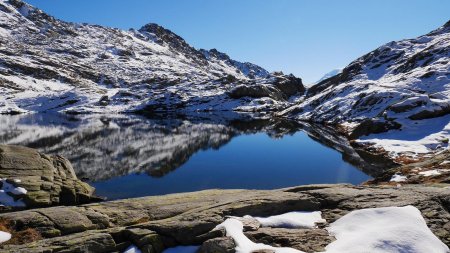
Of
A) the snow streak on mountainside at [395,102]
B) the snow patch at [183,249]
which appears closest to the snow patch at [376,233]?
the snow patch at [183,249]

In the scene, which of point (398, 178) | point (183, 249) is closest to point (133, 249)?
point (183, 249)

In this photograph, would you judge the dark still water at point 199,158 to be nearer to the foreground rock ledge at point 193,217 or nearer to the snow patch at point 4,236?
the foreground rock ledge at point 193,217

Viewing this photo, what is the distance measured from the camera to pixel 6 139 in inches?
3027

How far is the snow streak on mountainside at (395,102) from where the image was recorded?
6326cm

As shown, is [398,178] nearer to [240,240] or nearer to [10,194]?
[240,240]

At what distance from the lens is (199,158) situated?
60719 millimetres

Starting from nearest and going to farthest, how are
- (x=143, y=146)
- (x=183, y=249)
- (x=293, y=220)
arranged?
(x=183, y=249) < (x=293, y=220) < (x=143, y=146)

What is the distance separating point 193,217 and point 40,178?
68.5 feet

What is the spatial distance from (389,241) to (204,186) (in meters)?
29.6

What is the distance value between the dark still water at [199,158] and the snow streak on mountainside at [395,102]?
8641mm

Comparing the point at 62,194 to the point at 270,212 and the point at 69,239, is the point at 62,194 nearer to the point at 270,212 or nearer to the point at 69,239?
the point at 69,239

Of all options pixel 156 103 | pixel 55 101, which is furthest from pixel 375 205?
pixel 55 101

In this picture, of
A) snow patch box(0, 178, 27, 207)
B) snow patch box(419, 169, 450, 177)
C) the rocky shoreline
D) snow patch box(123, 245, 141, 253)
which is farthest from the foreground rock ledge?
snow patch box(419, 169, 450, 177)

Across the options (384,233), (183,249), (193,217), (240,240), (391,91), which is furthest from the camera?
(391,91)
